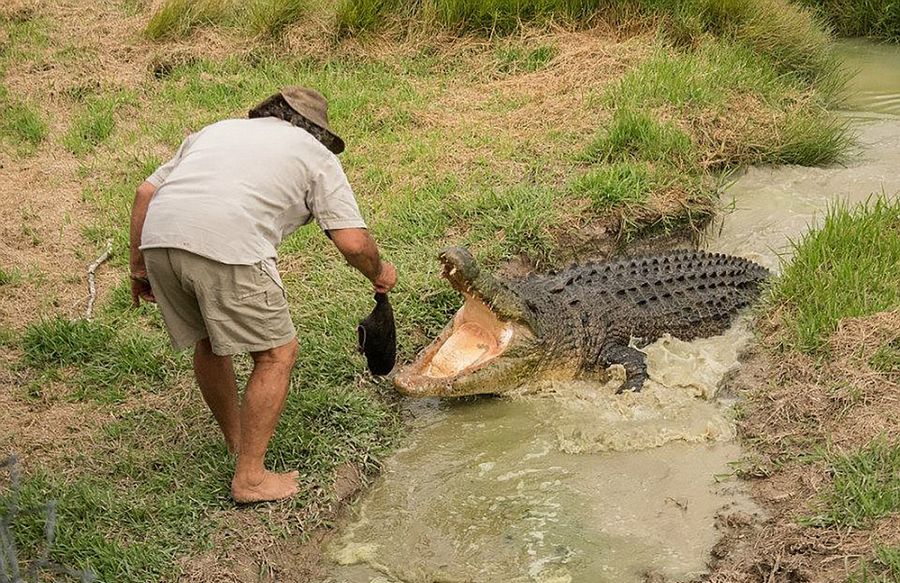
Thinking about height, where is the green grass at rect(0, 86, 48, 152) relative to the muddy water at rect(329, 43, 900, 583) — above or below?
below

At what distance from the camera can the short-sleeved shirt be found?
144 inches

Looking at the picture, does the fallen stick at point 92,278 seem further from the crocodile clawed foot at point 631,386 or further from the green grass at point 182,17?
the green grass at point 182,17

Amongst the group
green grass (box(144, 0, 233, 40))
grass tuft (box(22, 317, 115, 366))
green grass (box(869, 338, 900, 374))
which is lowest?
grass tuft (box(22, 317, 115, 366))

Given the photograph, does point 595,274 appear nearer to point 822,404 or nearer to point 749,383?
point 749,383

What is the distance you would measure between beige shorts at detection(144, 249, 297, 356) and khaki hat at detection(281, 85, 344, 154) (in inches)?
26.6

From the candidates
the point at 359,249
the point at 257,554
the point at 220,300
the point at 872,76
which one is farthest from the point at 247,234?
the point at 872,76

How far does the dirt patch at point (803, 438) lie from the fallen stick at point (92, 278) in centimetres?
365

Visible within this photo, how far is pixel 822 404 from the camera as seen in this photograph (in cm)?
452

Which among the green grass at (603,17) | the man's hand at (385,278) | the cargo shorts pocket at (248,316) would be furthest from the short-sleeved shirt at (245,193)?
the green grass at (603,17)

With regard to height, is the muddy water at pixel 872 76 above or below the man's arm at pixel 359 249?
below

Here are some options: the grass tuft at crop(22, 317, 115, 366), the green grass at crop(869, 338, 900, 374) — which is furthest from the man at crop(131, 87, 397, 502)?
the green grass at crop(869, 338, 900, 374)

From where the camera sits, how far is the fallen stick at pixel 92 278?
225 inches

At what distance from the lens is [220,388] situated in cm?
422

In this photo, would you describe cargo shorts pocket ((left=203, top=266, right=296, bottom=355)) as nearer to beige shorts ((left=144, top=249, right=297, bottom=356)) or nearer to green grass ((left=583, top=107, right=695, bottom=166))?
beige shorts ((left=144, top=249, right=297, bottom=356))
